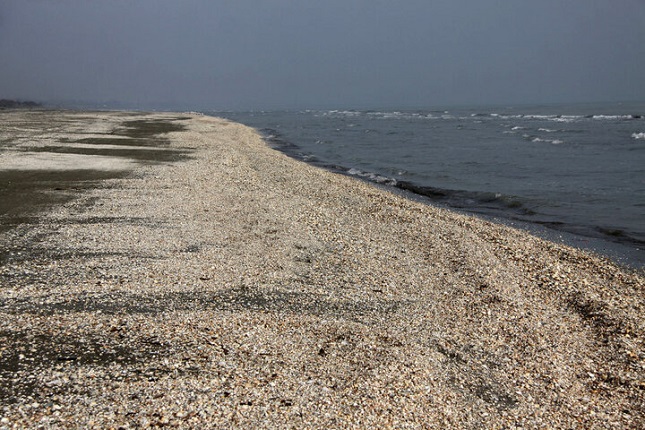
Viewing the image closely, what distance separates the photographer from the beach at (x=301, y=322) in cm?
475

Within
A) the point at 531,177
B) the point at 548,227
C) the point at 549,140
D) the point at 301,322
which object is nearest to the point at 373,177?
the point at 531,177

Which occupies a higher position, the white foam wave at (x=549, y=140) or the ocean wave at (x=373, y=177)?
the white foam wave at (x=549, y=140)

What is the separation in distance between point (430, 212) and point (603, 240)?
4519mm

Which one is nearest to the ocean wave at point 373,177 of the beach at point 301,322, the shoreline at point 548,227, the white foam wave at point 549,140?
the shoreline at point 548,227

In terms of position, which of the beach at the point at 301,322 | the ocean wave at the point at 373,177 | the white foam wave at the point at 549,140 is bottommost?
the beach at the point at 301,322

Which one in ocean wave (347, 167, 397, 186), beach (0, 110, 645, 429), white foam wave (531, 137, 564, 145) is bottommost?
beach (0, 110, 645, 429)

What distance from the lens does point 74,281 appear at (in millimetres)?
7375

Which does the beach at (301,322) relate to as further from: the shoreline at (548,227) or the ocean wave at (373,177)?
the ocean wave at (373,177)

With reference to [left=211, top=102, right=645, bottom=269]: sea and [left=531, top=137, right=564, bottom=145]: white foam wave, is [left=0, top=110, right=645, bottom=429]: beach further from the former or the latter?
[left=531, top=137, right=564, bottom=145]: white foam wave

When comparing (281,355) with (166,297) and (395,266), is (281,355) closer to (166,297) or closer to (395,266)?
(166,297)

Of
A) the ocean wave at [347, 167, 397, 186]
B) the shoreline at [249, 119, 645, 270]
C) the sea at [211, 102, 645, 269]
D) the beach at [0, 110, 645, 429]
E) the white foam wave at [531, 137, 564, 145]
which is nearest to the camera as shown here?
the beach at [0, 110, 645, 429]

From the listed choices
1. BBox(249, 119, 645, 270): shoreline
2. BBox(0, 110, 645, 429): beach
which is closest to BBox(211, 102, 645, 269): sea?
BBox(249, 119, 645, 270): shoreline

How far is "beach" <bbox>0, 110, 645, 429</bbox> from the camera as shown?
475 cm

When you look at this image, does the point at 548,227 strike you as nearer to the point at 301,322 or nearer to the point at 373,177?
the point at 373,177
